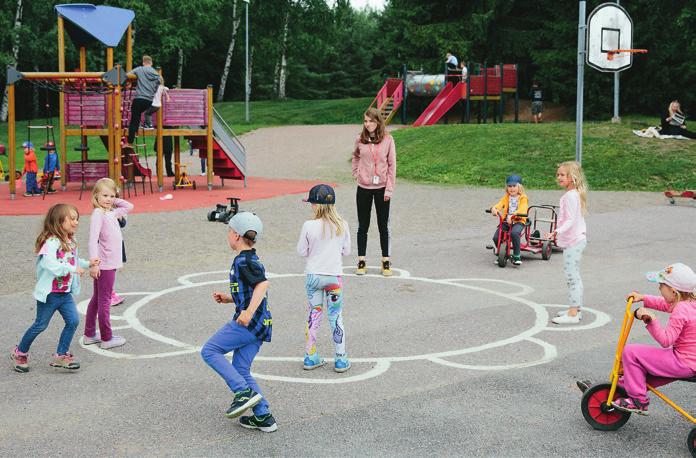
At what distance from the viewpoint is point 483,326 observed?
8.08m

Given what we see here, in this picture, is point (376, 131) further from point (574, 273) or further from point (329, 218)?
point (329, 218)

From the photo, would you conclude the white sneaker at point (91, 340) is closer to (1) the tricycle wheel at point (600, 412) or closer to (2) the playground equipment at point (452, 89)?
(1) the tricycle wheel at point (600, 412)

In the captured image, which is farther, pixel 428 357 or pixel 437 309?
pixel 437 309

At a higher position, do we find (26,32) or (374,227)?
(26,32)

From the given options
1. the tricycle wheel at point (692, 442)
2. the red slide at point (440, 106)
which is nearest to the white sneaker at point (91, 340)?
the tricycle wheel at point (692, 442)

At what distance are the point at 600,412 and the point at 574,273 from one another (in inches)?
127

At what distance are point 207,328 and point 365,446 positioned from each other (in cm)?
328

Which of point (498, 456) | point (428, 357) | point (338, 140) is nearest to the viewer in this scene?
point (498, 456)

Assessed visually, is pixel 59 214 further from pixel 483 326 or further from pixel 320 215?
pixel 483 326

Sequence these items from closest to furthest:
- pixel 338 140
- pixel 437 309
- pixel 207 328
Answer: pixel 207 328
pixel 437 309
pixel 338 140

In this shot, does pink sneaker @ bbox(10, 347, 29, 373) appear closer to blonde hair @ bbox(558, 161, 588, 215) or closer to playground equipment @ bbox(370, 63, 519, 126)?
blonde hair @ bbox(558, 161, 588, 215)

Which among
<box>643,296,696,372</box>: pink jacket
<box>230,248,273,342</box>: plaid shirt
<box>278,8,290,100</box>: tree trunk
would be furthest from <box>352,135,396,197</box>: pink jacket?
<box>278,8,290,100</box>: tree trunk

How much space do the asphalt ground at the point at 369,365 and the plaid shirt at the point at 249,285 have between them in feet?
2.09

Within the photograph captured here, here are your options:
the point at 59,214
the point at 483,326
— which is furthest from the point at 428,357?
the point at 59,214
